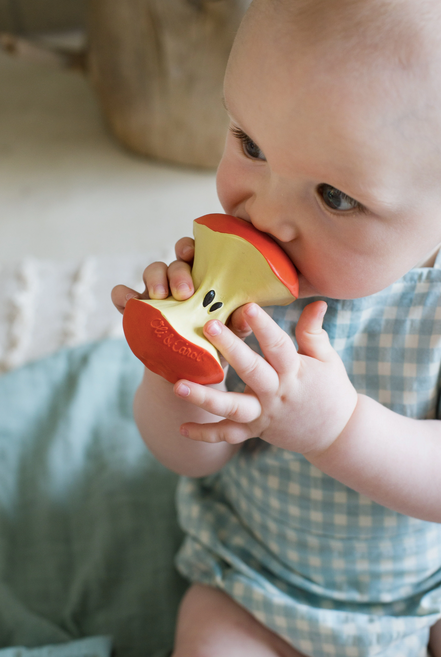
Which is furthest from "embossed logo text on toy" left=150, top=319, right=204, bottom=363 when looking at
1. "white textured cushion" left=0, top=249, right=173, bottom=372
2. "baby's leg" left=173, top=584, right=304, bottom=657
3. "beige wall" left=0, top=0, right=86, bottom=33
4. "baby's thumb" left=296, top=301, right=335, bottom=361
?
"beige wall" left=0, top=0, right=86, bottom=33

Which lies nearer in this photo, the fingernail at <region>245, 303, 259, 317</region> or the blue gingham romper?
the fingernail at <region>245, 303, 259, 317</region>

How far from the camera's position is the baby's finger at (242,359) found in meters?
0.44

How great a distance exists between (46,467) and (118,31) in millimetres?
1088

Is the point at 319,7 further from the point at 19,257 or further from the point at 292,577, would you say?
the point at 19,257

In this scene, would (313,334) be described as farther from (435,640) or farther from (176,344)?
(435,640)

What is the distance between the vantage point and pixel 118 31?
1.47 m

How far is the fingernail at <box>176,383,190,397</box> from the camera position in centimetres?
43

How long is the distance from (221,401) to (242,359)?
1.4 inches

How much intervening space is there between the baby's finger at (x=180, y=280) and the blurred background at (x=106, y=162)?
61 cm

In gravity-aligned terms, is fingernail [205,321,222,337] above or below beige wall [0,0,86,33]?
below

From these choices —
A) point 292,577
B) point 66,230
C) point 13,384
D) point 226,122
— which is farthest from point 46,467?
point 226,122

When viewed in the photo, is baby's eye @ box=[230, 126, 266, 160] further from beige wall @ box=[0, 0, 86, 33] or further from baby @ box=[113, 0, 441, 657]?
beige wall @ box=[0, 0, 86, 33]

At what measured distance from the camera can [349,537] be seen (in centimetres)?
66

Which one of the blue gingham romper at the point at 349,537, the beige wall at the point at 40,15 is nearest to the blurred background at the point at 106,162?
the beige wall at the point at 40,15
